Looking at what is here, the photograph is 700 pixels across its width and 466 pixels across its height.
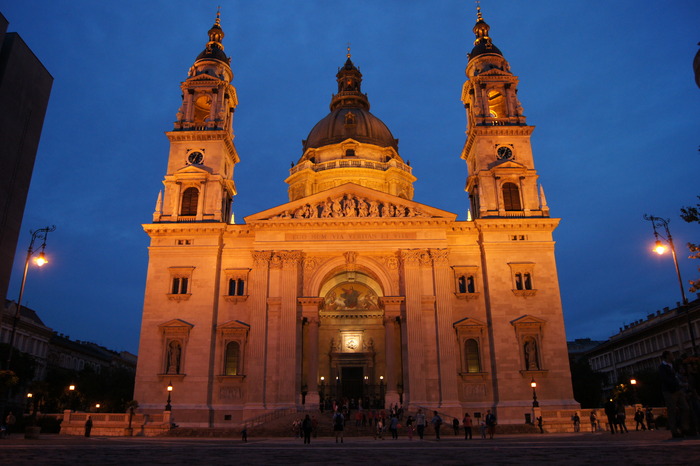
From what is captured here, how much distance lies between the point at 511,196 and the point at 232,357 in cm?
2603

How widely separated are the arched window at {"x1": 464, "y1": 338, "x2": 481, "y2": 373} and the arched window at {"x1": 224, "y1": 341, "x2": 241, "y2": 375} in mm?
17025

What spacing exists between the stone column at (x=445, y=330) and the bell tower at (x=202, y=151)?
1819cm

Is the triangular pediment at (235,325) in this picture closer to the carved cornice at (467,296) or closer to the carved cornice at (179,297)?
the carved cornice at (179,297)

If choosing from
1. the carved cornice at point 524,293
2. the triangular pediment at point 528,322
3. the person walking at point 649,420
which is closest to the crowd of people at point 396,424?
the triangular pediment at point 528,322

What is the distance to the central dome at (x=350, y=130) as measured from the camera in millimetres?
64125

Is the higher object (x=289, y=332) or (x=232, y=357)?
(x=289, y=332)

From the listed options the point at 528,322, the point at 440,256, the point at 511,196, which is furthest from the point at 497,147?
the point at 528,322

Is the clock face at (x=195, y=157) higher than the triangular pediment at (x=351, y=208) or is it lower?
higher

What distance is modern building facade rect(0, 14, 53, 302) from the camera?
282 inches

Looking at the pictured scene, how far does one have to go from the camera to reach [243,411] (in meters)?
39.1

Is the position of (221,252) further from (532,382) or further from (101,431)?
(532,382)

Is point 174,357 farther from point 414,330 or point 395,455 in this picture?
point 395,455

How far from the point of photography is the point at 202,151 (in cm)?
4831

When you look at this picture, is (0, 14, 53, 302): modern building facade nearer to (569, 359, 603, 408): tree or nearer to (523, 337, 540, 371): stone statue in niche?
(523, 337, 540, 371): stone statue in niche
